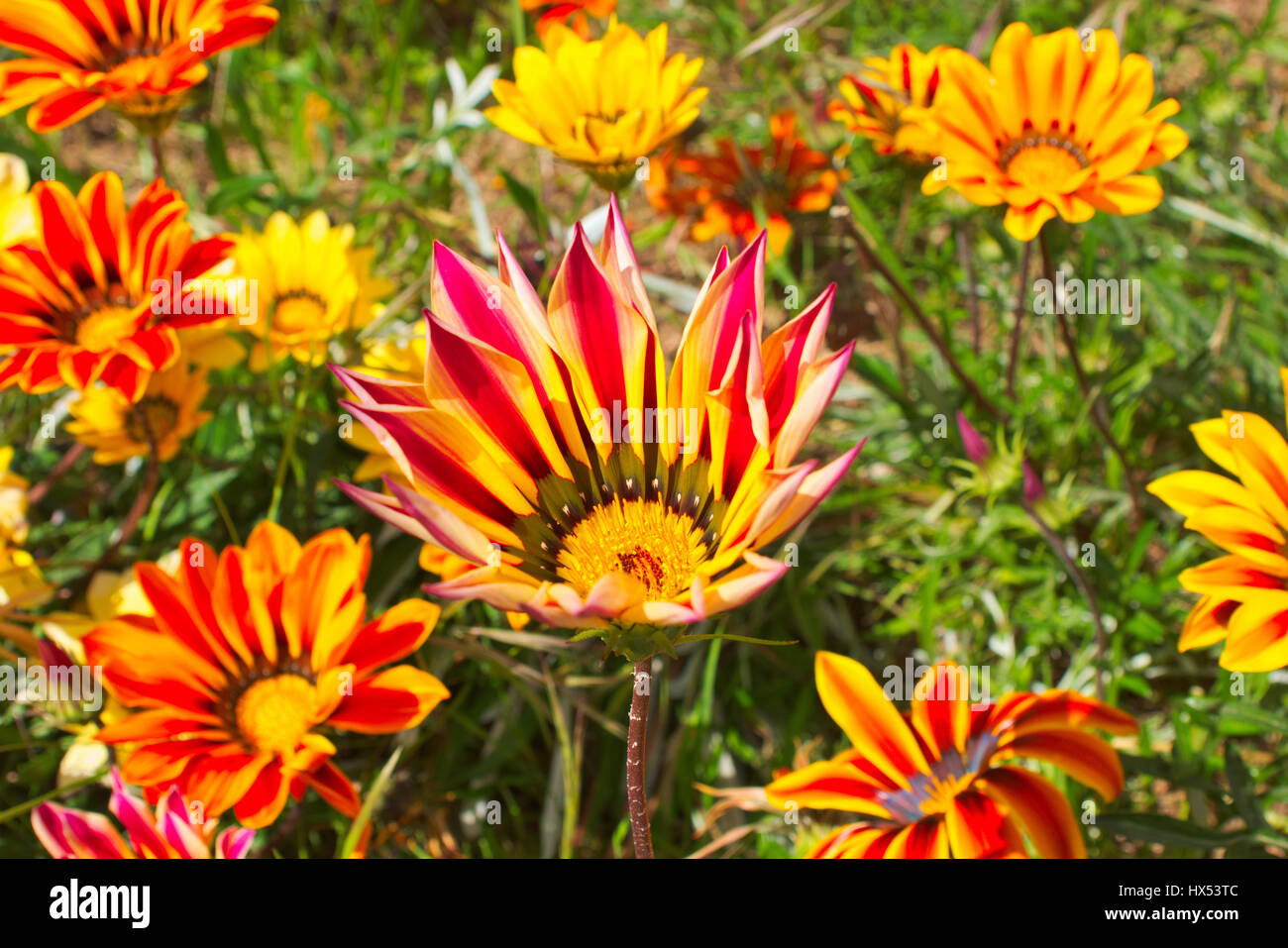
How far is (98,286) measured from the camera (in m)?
1.73

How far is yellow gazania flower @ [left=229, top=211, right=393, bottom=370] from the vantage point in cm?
205

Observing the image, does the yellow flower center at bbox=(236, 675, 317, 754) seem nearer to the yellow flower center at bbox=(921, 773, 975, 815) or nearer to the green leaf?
the yellow flower center at bbox=(921, 773, 975, 815)

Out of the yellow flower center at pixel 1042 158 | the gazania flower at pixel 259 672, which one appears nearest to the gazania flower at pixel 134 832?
the gazania flower at pixel 259 672

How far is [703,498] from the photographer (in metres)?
1.29

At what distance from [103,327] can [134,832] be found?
2.47 ft

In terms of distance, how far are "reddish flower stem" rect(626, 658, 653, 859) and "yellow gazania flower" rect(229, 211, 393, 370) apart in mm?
1096

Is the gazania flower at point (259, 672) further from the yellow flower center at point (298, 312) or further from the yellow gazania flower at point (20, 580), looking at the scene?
the yellow flower center at point (298, 312)

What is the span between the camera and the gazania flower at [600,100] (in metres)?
1.75

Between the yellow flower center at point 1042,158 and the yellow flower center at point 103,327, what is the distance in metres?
1.38

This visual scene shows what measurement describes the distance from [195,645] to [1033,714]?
110 centimetres

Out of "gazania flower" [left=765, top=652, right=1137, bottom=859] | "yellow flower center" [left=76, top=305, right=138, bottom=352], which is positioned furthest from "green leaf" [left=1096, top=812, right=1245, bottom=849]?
"yellow flower center" [left=76, top=305, right=138, bottom=352]

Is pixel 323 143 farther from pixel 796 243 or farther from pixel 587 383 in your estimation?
pixel 587 383

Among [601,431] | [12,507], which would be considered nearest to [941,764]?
[601,431]

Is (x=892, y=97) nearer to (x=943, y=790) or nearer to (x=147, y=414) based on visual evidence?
(x=943, y=790)
